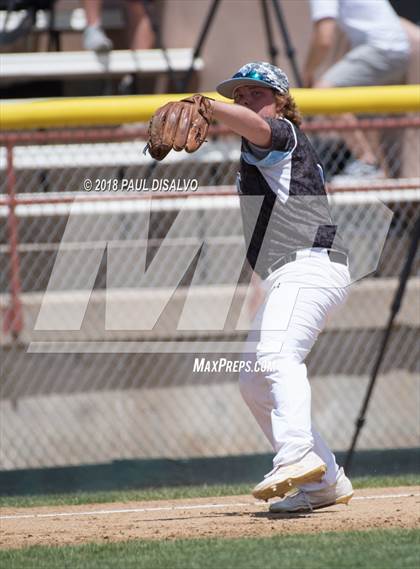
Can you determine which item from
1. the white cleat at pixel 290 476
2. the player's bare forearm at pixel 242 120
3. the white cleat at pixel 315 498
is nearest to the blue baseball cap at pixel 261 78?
the player's bare forearm at pixel 242 120

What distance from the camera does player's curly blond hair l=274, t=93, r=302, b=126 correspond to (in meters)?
5.34

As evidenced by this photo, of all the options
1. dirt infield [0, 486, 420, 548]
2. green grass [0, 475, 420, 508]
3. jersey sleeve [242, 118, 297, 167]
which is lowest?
green grass [0, 475, 420, 508]

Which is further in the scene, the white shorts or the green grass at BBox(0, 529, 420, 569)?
the white shorts

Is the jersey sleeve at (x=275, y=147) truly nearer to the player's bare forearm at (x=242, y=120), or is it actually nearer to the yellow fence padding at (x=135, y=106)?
the player's bare forearm at (x=242, y=120)

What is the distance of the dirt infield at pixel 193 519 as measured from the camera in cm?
491

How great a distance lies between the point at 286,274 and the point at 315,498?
39.0 inches

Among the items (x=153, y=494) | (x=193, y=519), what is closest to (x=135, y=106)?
(x=153, y=494)

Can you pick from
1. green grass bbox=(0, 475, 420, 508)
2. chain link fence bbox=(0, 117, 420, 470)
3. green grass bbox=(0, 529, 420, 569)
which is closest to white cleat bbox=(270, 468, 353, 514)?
green grass bbox=(0, 529, 420, 569)

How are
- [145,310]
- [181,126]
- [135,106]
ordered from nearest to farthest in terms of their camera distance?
[181,126] < [135,106] < [145,310]

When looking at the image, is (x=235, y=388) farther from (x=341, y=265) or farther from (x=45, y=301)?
(x=341, y=265)

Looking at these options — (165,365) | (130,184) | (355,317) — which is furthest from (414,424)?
(130,184)

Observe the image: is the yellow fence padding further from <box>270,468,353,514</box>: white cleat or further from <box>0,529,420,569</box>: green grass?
<box>0,529,420,569</box>: green grass

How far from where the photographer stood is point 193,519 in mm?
5348

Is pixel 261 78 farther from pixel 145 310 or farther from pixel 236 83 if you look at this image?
pixel 145 310
